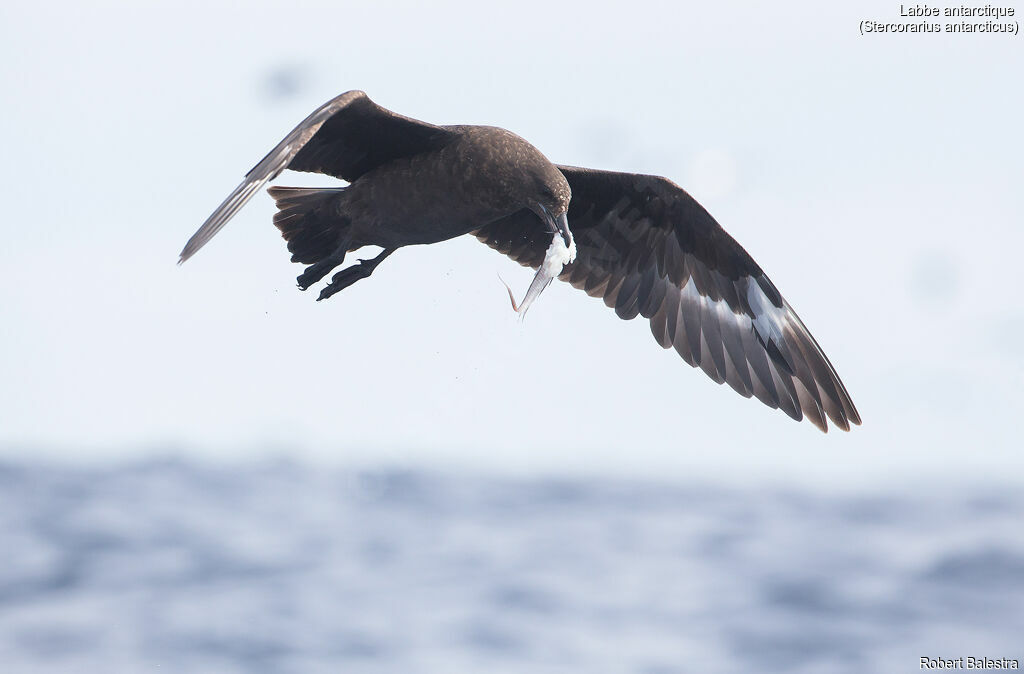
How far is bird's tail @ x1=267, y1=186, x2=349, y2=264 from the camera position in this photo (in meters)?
7.08

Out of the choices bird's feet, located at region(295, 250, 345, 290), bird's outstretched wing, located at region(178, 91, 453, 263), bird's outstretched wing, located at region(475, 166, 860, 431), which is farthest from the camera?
bird's outstretched wing, located at region(475, 166, 860, 431)

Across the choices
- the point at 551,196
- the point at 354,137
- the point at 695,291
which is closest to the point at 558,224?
the point at 551,196

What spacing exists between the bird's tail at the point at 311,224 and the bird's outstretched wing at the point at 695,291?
115 cm

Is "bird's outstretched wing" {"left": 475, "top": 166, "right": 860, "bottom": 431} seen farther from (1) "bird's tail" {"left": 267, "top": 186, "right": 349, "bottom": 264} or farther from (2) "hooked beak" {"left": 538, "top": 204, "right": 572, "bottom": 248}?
(1) "bird's tail" {"left": 267, "top": 186, "right": 349, "bottom": 264}

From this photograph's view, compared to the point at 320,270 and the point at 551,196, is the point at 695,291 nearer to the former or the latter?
the point at 551,196

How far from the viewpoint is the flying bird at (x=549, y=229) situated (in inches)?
258

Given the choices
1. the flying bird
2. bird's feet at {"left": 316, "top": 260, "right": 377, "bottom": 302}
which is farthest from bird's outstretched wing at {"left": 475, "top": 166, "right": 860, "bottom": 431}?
bird's feet at {"left": 316, "top": 260, "right": 377, "bottom": 302}

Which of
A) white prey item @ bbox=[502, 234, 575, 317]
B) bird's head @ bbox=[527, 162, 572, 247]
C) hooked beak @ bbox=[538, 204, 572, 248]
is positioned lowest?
white prey item @ bbox=[502, 234, 575, 317]

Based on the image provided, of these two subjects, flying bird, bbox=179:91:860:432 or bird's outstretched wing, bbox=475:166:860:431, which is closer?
flying bird, bbox=179:91:860:432

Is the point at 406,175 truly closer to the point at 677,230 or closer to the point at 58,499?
the point at 677,230

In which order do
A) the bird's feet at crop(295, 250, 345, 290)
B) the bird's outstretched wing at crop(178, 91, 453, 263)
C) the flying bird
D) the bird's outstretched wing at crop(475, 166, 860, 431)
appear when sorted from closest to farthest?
1. the bird's outstretched wing at crop(178, 91, 453, 263)
2. the flying bird
3. the bird's feet at crop(295, 250, 345, 290)
4. the bird's outstretched wing at crop(475, 166, 860, 431)

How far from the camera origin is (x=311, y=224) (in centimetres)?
710

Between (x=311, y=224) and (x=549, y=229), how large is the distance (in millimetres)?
1403

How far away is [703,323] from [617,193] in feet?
3.93
